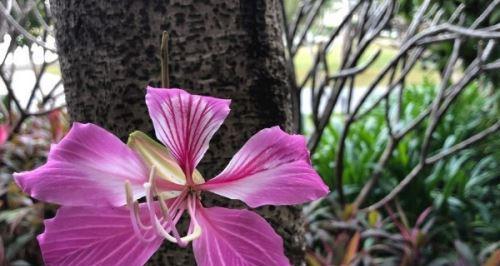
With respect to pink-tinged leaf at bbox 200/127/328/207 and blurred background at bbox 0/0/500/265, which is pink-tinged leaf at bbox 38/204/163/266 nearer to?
pink-tinged leaf at bbox 200/127/328/207

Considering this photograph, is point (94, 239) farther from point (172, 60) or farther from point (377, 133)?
point (377, 133)

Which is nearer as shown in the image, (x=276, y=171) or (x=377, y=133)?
(x=276, y=171)

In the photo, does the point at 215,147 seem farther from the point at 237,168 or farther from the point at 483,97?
the point at 483,97

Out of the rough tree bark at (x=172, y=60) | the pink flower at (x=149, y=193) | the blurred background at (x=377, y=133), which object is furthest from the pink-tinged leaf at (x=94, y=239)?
the blurred background at (x=377, y=133)

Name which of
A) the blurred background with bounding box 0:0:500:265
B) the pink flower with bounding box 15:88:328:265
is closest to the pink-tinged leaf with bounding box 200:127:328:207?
the pink flower with bounding box 15:88:328:265

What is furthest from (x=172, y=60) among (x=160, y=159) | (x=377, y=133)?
(x=377, y=133)

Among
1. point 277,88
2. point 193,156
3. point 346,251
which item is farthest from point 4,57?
point 193,156
